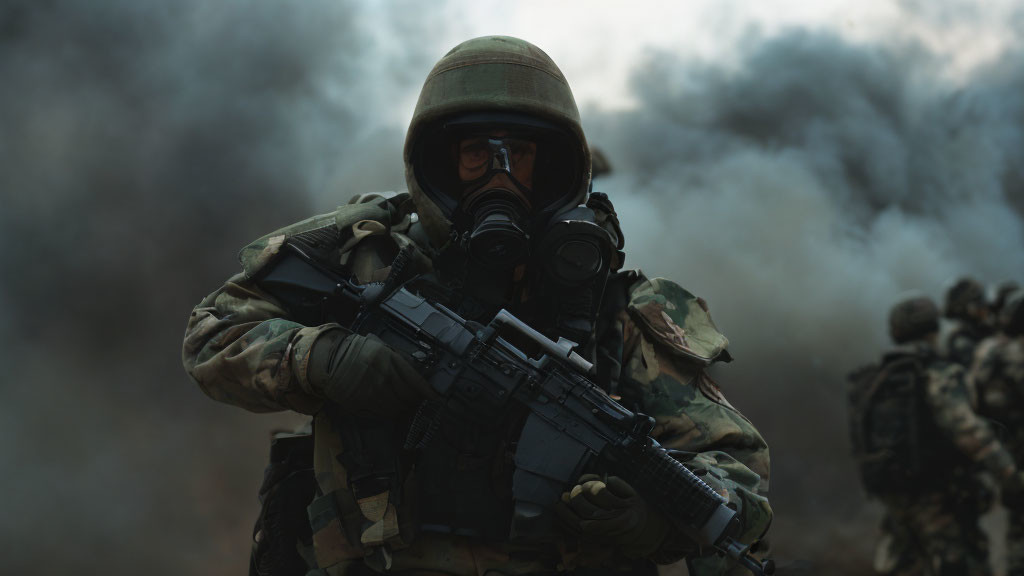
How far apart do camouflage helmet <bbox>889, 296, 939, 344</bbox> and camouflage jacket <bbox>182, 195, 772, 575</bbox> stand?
6.52 metres

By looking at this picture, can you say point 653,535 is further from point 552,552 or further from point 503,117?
point 503,117

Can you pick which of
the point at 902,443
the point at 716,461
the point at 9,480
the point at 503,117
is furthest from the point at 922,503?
the point at 9,480

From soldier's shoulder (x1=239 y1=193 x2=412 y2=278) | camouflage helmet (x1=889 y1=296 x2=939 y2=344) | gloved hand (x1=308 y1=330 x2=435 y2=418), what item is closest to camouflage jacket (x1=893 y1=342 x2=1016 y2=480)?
camouflage helmet (x1=889 y1=296 x2=939 y2=344)

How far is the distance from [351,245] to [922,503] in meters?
7.38

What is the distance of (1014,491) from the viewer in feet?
26.5

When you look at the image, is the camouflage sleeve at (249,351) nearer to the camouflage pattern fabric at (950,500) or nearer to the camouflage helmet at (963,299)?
the camouflage pattern fabric at (950,500)

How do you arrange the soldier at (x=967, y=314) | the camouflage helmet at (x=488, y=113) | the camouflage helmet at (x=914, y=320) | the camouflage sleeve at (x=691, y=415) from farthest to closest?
the soldier at (x=967, y=314), the camouflage helmet at (x=914, y=320), the camouflage helmet at (x=488, y=113), the camouflage sleeve at (x=691, y=415)

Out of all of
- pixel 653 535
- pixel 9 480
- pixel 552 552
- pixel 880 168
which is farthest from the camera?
pixel 880 168

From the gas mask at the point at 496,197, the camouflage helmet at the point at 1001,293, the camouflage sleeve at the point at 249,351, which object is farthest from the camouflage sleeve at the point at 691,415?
the camouflage helmet at the point at 1001,293

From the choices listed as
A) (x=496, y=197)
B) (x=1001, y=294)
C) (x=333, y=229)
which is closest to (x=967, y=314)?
(x=1001, y=294)

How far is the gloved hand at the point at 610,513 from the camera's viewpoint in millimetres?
2641

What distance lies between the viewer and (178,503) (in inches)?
333

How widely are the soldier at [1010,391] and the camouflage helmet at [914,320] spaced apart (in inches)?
23.2

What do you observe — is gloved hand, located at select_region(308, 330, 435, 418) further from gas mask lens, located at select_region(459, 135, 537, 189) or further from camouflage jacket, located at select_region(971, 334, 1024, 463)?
camouflage jacket, located at select_region(971, 334, 1024, 463)
